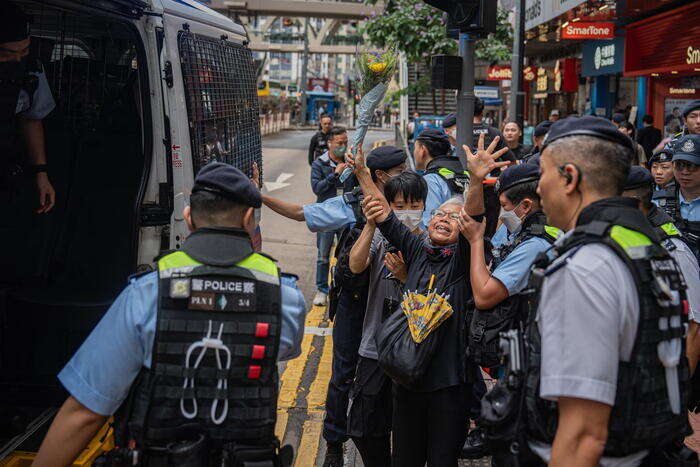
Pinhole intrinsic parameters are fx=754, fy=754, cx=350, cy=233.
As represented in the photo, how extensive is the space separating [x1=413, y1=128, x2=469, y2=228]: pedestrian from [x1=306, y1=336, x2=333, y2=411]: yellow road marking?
167 centimetres

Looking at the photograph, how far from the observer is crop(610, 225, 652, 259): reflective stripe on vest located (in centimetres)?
220

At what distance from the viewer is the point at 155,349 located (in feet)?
8.18

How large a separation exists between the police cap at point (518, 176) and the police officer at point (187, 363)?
5.61 ft

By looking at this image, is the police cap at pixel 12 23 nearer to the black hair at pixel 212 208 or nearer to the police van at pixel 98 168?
the police van at pixel 98 168

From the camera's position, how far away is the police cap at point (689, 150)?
4613 mm

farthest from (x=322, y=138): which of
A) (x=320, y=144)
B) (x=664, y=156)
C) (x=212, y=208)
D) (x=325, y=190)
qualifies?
(x=212, y=208)

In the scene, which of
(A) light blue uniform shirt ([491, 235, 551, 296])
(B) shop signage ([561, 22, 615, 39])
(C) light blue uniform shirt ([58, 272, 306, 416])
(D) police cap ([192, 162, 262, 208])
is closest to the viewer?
(C) light blue uniform shirt ([58, 272, 306, 416])

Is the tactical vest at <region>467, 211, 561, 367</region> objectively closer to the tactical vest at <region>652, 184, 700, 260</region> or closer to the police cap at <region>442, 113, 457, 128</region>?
the tactical vest at <region>652, 184, 700, 260</region>

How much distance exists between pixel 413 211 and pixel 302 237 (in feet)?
28.1

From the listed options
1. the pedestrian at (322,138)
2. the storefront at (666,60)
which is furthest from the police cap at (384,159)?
the storefront at (666,60)

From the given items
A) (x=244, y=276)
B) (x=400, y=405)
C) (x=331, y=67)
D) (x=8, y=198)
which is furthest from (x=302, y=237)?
(x=331, y=67)

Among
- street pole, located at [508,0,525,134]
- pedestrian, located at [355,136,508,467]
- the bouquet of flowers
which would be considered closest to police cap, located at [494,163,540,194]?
pedestrian, located at [355,136,508,467]

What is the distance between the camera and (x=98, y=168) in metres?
4.89

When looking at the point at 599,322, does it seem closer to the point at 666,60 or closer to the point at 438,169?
the point at 438,169
